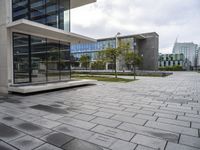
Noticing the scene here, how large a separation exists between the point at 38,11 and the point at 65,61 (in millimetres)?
4097

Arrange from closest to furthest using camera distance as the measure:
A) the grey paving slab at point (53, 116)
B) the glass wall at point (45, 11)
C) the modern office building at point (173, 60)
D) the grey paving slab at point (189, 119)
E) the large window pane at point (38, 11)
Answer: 1. the grey paving slab at point (189, 119)
2. the grey paving slab at point (53, 116)
3. the glass wall at point (45, 11)
4. the large window pane at point (38, 11)
5. the modern office building at point (173, 60)

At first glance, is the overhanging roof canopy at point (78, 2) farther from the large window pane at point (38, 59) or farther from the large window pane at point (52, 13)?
the large window pane at point (38, 59)

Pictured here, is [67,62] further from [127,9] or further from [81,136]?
[81,136]

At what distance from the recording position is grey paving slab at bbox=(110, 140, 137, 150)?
269 centimetres

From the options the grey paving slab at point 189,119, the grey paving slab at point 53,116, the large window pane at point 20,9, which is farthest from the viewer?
the large window pane at point 20,9

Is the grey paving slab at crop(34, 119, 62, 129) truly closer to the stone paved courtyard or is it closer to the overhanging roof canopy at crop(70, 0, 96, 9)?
the stone paved courtyard

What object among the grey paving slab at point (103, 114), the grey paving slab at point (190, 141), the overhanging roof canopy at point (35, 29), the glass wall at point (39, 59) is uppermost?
the overhanging roof canopy at point (35, 29)

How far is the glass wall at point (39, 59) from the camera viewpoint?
880 centimetres

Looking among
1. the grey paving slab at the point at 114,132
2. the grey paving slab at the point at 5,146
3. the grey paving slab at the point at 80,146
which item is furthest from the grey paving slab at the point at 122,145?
the grey paving slab at the point at 5,146

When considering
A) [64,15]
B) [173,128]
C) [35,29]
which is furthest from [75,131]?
[64,15]

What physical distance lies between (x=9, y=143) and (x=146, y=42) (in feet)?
172

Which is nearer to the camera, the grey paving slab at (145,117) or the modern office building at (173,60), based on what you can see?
the grey paving slab at (145,117)

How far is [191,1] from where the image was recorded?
8.94 metres

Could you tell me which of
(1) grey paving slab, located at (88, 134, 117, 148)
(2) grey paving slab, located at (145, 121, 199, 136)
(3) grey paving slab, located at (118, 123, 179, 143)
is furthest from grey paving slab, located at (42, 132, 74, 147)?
(2) grey paving slab, located at (145, 121, 199, 136)
